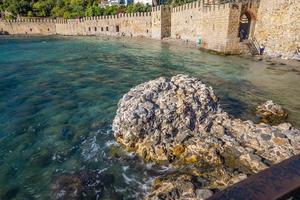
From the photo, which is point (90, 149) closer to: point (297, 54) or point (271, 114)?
point (271, 114)

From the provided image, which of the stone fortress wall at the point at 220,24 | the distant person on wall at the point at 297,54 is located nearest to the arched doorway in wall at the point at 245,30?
the stone fortress wall at the point at 220,24

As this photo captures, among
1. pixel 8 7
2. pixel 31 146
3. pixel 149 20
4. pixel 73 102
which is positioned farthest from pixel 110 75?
pixel 8 7

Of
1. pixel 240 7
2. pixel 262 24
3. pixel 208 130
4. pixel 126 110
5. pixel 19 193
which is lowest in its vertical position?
pixel 19 193

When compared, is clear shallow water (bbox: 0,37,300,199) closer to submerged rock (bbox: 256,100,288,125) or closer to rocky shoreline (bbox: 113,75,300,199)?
submerged rock (bbox: 256,100,288,125)

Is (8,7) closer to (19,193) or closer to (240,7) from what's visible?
(240,7)

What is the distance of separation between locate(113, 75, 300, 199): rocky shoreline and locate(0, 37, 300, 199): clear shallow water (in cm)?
65

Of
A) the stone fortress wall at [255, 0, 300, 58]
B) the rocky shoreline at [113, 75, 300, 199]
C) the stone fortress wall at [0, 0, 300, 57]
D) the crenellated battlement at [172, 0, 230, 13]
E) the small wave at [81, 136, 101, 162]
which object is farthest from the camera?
the crenellated battlement at [172, 0, 230, 13]

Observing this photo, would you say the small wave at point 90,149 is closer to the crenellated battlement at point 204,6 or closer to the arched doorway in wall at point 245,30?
the crenellated battlement at point 204,6


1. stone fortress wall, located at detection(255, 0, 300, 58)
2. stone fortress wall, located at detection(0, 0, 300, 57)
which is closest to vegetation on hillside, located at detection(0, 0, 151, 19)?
stone fortress wall, located at detection(0, 0, 300, 57)

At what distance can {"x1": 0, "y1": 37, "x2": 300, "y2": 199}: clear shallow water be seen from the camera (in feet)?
19.4

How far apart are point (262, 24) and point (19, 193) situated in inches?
827

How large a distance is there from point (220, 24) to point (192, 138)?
17.9 m

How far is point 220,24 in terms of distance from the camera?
22.0m

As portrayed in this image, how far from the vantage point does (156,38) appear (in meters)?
37.0
